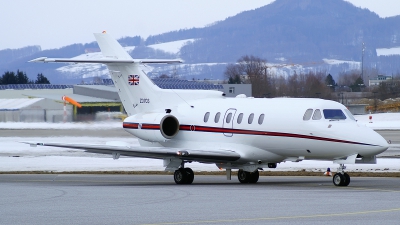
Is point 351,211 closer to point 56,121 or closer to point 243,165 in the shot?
point 243,165

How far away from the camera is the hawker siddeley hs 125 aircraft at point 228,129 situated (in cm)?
2272

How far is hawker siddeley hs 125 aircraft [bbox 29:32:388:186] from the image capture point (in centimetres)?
2272

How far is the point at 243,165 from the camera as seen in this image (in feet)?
82.7

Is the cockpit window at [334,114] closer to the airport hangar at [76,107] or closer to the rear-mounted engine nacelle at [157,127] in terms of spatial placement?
the rear-mounted engine nacelle at [157,127]

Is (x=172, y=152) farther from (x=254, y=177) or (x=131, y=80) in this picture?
(x=131, y=80)

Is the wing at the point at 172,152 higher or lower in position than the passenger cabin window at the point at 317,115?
lower

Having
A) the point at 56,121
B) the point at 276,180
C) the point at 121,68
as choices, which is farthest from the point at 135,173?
the point at 56,121

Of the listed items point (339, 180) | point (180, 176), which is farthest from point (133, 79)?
point (339, 180)

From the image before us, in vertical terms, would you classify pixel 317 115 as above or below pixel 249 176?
above

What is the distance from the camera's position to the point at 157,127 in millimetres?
26469

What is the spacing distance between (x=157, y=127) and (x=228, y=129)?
2.55 meters

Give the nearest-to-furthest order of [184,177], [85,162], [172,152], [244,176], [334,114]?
1. [334,114]
2. [172,152]
3. [184,177]
4. [244,176]
5. [85,162]

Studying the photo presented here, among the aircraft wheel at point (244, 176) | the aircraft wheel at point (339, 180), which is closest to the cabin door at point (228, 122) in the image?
the aircraft wheel at point (244, 176)

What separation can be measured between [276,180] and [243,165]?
175 cm
